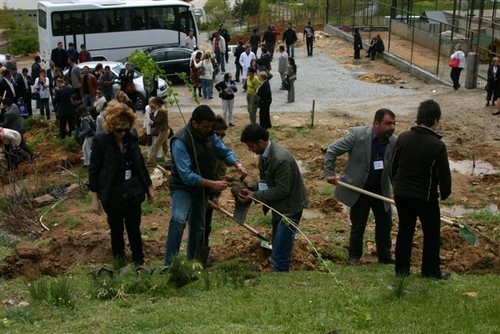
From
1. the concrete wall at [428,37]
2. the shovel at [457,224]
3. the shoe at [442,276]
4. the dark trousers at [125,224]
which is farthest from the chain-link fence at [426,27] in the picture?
the dark trousers at [125,224]

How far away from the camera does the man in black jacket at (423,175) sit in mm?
7145

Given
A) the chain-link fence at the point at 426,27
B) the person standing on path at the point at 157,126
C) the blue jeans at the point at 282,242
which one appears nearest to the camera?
the blue jeans at the point at 282,242

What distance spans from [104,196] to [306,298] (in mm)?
2407

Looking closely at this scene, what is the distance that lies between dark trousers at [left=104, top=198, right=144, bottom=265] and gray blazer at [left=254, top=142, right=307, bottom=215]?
131 cm

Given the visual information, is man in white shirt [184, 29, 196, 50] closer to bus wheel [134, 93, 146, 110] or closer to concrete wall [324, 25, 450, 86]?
concrete wall [324, 25, 450, 86]

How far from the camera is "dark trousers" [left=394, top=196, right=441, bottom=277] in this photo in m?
7.36

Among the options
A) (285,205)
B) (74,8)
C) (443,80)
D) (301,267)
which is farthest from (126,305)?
(74,8)

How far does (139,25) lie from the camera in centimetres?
3197

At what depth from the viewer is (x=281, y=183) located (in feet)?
25.7

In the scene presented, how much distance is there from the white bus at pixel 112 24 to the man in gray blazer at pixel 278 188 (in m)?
23.9

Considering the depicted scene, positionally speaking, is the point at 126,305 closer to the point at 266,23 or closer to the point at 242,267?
the point at 242,267

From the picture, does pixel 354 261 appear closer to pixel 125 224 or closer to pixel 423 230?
pixel 423 230

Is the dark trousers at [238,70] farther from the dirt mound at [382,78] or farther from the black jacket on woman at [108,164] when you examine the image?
the black jacket on woman at [108,164]

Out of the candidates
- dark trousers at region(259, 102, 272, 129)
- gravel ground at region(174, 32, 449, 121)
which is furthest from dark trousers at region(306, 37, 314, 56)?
dark trousers at region(259, 102, 272, 129)
